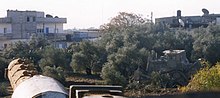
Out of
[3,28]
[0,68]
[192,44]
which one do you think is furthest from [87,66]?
[3,28]

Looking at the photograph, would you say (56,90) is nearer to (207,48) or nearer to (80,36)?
(207,48)

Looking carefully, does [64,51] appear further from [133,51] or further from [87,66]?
[133,51]

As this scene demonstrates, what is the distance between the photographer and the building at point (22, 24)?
58.9 m

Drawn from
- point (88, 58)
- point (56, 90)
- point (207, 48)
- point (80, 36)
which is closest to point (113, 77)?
point (88, 58)

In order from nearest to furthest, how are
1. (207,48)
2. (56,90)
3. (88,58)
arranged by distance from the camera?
1. (56,90)
2. (88,58)
3. (207,48)

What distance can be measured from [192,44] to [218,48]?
137 inches

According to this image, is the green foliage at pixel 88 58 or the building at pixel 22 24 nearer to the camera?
the green foliage at pixel 88 58

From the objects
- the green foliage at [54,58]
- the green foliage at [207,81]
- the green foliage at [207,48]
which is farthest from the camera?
the green foliage at [207,48]

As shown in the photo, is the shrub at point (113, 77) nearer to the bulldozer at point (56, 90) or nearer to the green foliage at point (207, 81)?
the green foliage at point (207, 81)

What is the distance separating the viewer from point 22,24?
198ft

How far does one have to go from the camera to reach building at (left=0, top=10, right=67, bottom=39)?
2317 inches

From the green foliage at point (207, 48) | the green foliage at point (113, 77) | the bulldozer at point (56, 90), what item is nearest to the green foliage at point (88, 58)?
the green foliage at point (113, 77)

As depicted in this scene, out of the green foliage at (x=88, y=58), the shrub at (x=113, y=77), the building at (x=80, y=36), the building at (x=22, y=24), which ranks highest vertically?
the building at (x=22, y=24)

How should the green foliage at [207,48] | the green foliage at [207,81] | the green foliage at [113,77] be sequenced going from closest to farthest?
the green foliage at [207,81] < the green foliage at [113,77] < the green foliage at [207,48]
